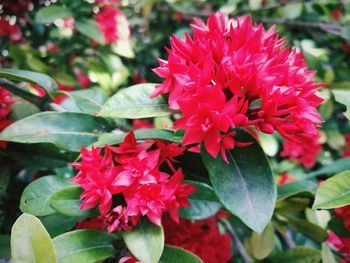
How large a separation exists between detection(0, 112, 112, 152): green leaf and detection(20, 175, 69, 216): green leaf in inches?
3.2

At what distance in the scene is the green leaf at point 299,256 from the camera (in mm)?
1021

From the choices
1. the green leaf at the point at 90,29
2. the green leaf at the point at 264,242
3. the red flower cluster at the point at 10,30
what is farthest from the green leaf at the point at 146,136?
the red flower cluster at the point at 10,30

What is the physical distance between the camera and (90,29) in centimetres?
148

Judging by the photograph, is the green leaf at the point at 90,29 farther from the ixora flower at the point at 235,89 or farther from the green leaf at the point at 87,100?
the ixora flower at the point at 235,89

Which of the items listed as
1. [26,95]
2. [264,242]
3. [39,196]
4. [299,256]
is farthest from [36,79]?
[299,256]

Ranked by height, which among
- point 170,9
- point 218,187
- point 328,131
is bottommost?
point 328,131

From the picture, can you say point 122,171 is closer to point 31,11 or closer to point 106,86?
point 106,86

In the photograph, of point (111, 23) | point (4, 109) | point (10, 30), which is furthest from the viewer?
point (10, 30)

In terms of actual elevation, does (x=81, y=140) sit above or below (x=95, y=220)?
above

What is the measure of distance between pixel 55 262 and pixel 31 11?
1.33 m

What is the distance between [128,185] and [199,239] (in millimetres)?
371

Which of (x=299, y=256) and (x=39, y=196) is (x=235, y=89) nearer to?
(x=39, y=196)

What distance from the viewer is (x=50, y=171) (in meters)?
1.15

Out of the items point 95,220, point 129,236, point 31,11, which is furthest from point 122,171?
point 31,11
